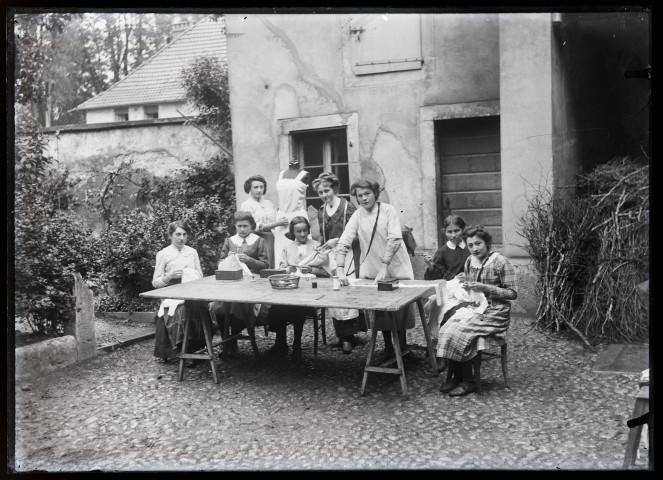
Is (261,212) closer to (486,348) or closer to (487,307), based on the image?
(487,307)

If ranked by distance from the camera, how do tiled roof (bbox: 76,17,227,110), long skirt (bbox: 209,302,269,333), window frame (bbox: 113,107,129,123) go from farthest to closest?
window frame (bbox: 113,107,129,123) → tiled roof (bbox: 76,17,227,110) → long skirt (bbox: 209,302,269,333)

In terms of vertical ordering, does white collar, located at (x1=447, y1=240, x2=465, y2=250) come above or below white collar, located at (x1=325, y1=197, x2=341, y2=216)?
below

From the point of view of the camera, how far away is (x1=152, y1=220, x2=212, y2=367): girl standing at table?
6.28 m

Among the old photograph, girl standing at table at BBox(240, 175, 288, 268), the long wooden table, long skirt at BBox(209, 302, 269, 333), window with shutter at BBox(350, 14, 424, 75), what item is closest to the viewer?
the old photograph

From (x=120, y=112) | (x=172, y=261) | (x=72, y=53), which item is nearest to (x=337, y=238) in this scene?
(x=172, y=261)

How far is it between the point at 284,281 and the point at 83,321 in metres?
2.33

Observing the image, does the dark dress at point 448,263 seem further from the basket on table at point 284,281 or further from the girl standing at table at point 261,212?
the girl standing at table at point 261,212

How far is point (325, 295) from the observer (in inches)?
210

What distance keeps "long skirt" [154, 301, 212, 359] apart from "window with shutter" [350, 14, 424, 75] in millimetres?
4387

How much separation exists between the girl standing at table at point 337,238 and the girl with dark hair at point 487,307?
50.2 inches

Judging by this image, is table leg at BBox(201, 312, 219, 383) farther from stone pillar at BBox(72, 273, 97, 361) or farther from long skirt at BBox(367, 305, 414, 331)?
long skirt at BBox(367, 305, 414, 331)

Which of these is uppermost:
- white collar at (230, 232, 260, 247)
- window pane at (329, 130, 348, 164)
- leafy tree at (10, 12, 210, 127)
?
leafy tree at (10, 12, 210, 127)

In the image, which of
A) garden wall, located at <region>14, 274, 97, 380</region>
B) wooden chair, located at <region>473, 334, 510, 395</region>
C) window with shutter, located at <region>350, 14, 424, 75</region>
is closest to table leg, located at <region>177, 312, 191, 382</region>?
garden wall, located at <region>14, 274, 97, 380</region>

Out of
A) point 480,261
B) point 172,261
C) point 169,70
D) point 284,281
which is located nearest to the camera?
point 480,261
